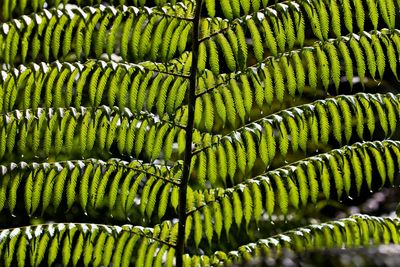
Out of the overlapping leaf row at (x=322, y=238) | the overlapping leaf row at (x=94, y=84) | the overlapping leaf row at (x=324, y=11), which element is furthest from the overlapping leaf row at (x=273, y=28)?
the overlapping leaf row at (x=322, y=238)

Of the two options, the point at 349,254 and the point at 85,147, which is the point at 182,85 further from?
the point at 349,254

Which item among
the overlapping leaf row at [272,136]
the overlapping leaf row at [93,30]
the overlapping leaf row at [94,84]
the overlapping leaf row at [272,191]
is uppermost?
the overlapping leaf row at [93,30]

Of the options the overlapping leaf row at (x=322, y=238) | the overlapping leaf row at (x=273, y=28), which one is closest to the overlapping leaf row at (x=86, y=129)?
the overlapping leaf row at (x=273, y=28)

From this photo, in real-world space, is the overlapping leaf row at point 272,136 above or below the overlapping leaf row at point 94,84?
below

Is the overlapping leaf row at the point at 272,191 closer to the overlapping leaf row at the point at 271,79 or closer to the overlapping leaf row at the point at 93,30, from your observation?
the overlapping leaf row at the point at 271,79

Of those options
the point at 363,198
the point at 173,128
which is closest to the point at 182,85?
the point at 173,128
